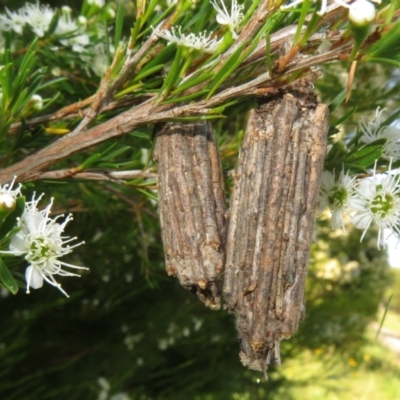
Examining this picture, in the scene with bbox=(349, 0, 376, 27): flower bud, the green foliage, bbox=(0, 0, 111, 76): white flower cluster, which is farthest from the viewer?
bbox=(0, 0, 111, 76): white flower cluster

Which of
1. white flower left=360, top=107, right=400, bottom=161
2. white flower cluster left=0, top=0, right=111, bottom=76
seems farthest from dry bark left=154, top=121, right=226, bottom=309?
white flower cluster left=0, top=0, right=111, bottom=76

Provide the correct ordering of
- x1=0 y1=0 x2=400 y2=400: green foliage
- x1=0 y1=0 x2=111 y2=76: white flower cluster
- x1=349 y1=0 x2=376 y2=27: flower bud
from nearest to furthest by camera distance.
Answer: x1=349 y1=0 x2=376 y2=27: flower bud
x1=0 y1=0 x2=400 y2=400: green foliage
x1=0 y1=0 x2=111 y2=76: white flower cluster

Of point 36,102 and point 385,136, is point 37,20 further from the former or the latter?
point 385,136

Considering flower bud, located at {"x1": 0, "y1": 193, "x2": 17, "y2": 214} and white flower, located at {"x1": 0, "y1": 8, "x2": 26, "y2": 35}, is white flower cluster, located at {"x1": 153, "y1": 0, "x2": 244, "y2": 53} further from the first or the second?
white flower, located at {"x1": 0, "y1": 8, "x2": 26, "y2": 35}

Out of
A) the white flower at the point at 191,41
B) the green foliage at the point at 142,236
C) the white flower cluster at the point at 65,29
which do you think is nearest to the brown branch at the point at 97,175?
Answer: the green foliage at the point at 142,236

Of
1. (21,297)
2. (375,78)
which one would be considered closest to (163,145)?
(375,78)

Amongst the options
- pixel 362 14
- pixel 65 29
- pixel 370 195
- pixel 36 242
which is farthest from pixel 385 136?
Result: pixel 65 29

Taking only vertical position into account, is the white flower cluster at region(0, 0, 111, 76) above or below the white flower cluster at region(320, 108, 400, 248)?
above
